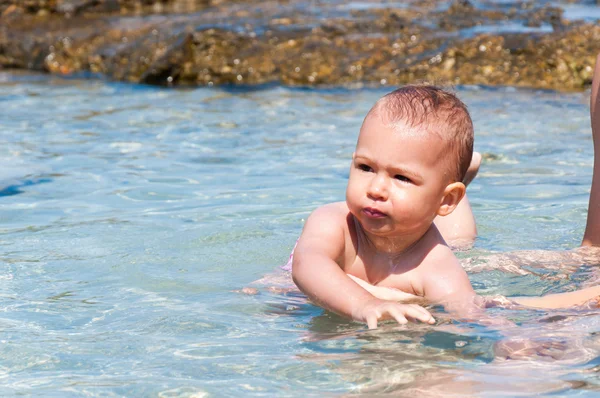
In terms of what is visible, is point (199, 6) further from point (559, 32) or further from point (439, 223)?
point (439, 223)

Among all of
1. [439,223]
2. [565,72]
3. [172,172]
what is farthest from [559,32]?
[439,223]

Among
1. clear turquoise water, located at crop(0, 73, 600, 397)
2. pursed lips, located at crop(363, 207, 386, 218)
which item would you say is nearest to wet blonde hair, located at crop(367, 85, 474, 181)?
pursed lips, located at crop(363, 207, 386, 218)

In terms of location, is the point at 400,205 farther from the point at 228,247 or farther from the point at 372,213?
the point at 228,247

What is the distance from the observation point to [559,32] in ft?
31.6

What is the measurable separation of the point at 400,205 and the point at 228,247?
1307 millimetres

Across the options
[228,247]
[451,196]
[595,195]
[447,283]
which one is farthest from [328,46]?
[447,283]

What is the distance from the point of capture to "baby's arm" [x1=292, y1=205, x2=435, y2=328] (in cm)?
288

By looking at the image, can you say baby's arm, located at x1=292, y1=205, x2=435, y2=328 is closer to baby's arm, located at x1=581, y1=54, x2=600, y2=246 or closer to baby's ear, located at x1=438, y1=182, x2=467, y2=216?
baby's ear, located at x1=438, y1=182, x2=467, y2=216

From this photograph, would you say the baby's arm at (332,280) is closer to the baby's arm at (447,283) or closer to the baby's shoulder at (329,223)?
the baby's shoulder at (329,223)

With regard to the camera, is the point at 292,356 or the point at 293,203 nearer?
the point at 292,356

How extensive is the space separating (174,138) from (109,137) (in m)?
0.50

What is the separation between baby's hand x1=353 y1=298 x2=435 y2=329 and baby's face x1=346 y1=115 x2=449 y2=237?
36cm

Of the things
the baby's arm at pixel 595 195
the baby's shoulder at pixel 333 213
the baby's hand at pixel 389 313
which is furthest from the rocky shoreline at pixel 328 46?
the baby's hand at pixel 389 313

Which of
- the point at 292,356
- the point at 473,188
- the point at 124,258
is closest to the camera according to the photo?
the point at 292,356
